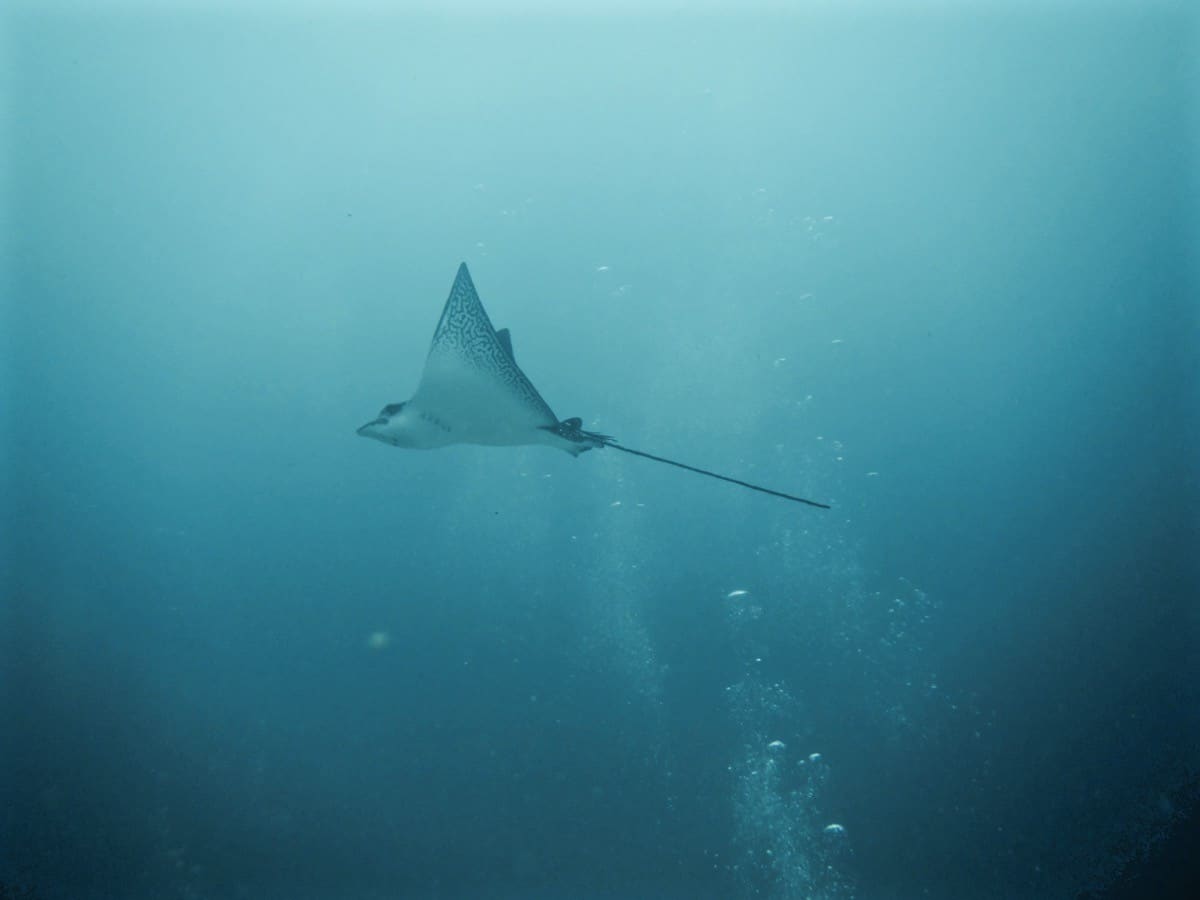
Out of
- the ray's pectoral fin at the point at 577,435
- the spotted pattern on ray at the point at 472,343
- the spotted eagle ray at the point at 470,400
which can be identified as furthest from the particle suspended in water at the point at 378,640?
the spotted pattern on ray at the point at 472,343

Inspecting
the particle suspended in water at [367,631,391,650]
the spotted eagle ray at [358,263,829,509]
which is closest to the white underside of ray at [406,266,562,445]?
the spotted eagle ray at [358,263,829,509]

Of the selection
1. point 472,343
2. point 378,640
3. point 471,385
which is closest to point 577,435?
point 471,385

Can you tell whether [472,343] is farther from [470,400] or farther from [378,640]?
[378,640]

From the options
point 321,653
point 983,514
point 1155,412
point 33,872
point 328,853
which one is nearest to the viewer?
point 33,872

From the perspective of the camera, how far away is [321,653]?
47.8 feet

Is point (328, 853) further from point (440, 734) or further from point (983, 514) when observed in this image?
point (983, 514)

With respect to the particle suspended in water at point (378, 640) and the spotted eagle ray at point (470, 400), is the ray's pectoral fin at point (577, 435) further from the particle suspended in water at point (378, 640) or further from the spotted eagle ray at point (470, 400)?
the particle suspended in water at point (378, 640)

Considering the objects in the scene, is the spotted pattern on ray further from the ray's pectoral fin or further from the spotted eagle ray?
the ray's pectoral fin

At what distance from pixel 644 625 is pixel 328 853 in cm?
806

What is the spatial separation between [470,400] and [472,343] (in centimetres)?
47

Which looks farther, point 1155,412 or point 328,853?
point 1155,412

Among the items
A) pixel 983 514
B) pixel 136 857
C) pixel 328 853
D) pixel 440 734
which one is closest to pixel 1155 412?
pixel 983 514

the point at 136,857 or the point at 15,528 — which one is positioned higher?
the point at 15,528

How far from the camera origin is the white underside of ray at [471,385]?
13.5 ft
